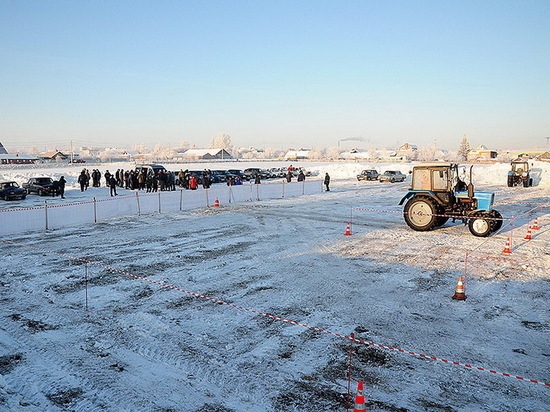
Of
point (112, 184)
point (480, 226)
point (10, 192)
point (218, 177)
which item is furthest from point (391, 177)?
point (10, 192)

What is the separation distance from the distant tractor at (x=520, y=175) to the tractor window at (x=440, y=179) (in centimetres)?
2466

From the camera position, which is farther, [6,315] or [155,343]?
[6,315]

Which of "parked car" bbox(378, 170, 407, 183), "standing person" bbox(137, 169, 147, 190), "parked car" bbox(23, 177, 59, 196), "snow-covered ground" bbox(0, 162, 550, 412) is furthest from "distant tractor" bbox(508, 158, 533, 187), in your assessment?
"parked car" bbox(23, 177, 59, 196)

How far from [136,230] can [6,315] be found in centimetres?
823

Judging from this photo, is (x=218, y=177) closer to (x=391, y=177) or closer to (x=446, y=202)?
(x=391, y=177)

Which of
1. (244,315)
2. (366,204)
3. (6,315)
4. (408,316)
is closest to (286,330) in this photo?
(244,315)

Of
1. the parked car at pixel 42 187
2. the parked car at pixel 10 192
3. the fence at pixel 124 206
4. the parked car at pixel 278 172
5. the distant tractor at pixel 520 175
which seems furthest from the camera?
the parked car at pixel 278 172

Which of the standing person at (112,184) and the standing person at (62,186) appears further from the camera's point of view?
the standing person at (62,186)

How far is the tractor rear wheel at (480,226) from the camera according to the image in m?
14.0

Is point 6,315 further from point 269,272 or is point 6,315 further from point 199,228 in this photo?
point 199,228

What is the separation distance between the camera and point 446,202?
48.1ft

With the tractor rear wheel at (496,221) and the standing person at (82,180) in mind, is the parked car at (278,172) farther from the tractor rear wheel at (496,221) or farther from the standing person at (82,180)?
the tractor rear wheel at (496,221)

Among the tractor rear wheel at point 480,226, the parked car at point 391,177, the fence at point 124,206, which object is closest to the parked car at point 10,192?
the fence at point 124,206

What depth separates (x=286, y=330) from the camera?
684 cm
